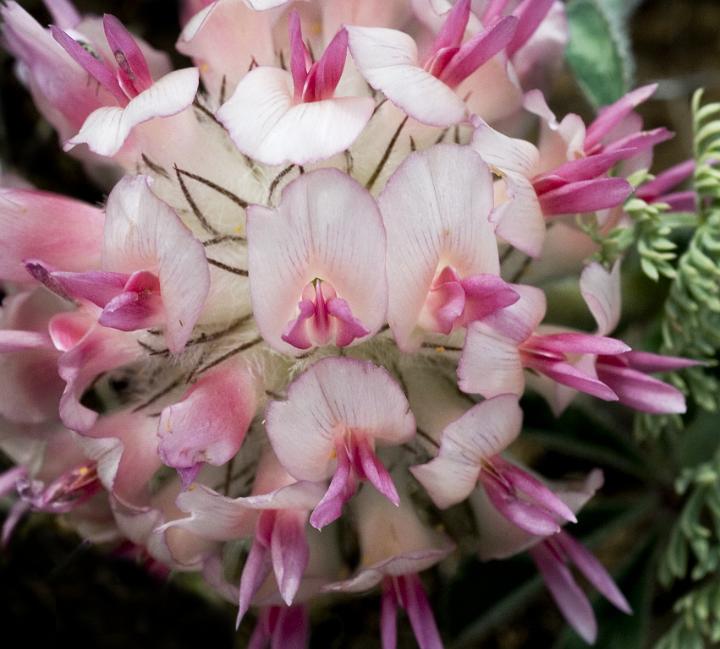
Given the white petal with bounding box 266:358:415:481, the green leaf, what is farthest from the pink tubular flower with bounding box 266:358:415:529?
the green leaf

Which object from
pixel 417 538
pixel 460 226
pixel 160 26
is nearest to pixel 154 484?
pixel 417 538

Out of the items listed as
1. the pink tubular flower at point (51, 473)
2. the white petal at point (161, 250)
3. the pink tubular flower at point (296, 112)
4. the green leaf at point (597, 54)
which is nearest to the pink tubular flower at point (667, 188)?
the green leaf at point (597, 54)

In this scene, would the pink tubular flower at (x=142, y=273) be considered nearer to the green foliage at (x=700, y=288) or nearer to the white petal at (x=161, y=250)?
the white petal at (x=161, y=250)

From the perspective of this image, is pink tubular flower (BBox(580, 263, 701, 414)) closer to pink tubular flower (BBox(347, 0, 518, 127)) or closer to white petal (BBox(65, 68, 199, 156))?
pink tubular flower (BBox(347, 0, 518, 127))

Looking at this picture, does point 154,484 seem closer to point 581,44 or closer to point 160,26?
point 581,44

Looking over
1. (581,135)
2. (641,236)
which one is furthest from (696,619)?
(581,135)

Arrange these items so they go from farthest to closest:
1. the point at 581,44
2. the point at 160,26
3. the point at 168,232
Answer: the point at 160,26
the point at 581,44
the point at 168,232
